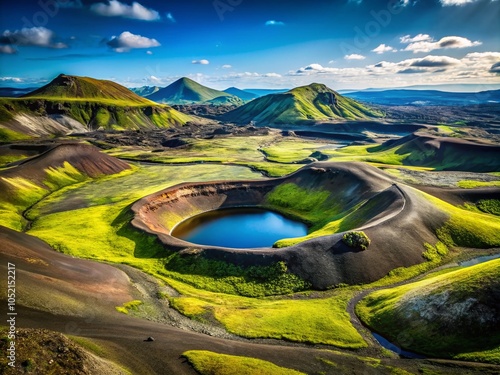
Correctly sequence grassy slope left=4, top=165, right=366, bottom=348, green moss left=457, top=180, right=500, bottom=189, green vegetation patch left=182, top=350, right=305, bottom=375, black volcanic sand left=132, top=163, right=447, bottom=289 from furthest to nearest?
1. green moss left=457, top=180, right=500, bottom=189
2. black volcanic sand left=132, top=163, right=447, bottom=289
3. grassy slope left=4, top=165, right=366, bottom=348
4. green vegetation patch left=182, top=350, right=305, bottom=375

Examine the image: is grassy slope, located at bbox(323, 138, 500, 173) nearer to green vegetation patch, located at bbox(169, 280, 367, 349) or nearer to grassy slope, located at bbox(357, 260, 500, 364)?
grassy slope, located at bbox(357, 260, 500, 364)

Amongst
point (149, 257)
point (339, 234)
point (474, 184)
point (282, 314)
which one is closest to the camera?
point (282, 314)

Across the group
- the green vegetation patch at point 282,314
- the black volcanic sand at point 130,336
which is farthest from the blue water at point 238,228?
the black volcanic sand at point 130,336

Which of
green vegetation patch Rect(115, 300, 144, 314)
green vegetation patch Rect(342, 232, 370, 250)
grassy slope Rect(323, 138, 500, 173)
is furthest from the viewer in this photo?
grassy slope Rect(323, 138, 500, 173)

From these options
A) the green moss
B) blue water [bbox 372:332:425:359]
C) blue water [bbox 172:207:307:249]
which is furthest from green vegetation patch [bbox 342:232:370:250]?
the green moss

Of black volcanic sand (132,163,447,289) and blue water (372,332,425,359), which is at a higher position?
black volcanic sand (132,163,447,289)

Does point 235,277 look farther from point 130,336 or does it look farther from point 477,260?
point 477,260

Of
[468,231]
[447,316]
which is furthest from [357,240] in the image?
[468,231]
